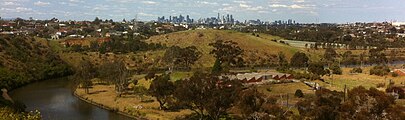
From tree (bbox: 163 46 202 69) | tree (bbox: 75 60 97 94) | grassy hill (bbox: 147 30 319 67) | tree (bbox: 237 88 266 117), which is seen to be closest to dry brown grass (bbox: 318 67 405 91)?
tree (bbox: 163 46 202 69)

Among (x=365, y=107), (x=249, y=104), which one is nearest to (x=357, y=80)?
(x=249, y=104)

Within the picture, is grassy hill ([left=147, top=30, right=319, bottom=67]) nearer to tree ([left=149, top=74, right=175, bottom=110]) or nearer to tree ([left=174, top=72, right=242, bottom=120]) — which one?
tree ([left=149, top=74, right=175, bottom=110])

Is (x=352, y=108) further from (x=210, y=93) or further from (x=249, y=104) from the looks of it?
(x=210, y=93)

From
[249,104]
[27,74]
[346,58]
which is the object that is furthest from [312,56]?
[249,104]

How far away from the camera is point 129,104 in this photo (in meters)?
52.3

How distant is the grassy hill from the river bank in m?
45.9

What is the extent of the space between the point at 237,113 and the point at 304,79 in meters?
30.0

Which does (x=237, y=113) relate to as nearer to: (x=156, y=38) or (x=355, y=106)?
(x=355, y=106)

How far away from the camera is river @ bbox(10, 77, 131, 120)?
4851 cm

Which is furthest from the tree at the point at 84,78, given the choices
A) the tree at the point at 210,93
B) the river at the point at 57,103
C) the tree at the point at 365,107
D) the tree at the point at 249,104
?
the tree at the point at 365,107

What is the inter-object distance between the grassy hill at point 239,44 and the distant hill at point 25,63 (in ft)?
114

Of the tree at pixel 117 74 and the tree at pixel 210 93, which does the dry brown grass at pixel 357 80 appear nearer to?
the tree at pixel 210 93

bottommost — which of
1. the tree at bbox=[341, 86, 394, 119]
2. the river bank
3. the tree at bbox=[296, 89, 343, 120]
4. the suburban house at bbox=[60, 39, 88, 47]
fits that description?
the river bank

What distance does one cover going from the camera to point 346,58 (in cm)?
11438
